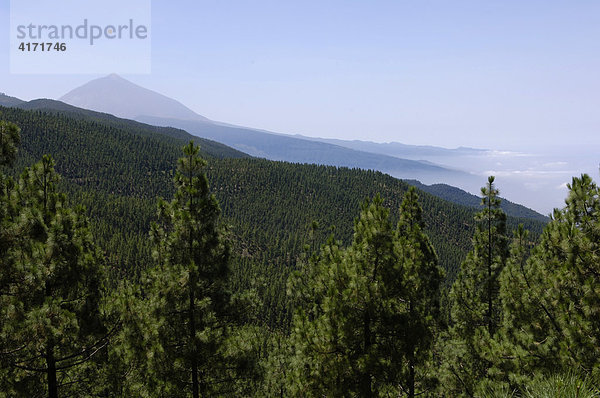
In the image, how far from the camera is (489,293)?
60.8 ft

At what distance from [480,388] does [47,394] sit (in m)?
14.2

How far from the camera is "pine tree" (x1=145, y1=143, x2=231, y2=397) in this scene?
1089cm

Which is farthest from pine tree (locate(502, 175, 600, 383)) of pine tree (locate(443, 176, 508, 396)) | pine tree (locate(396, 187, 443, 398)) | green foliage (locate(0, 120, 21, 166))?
green foliage (locate(0, 120, 21, 166))

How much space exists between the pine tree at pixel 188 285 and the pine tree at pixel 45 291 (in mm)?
1807

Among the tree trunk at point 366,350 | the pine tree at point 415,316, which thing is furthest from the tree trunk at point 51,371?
the pine tree at point 415,316

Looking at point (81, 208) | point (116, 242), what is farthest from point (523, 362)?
point (116, 242)

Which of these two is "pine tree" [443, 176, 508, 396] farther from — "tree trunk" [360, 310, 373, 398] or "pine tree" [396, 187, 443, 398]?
"tree trunk" [360, 310, 373, 398]

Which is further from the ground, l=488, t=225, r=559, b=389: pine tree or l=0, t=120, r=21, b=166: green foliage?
l=0, t=120, r=21, b=166: green foliage

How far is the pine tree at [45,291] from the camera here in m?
7.88

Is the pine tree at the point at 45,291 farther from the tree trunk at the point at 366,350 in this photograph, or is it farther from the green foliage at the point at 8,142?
the tree trunk at the point at 366,350

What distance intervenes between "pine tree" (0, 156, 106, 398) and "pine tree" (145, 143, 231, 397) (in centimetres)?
181

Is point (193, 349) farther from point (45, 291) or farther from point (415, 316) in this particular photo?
point (415, 316)

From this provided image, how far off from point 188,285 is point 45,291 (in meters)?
3.68

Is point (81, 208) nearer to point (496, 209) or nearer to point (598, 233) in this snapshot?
point (598, 233)
